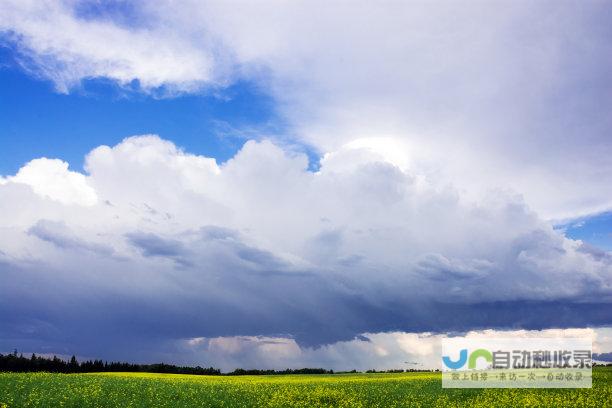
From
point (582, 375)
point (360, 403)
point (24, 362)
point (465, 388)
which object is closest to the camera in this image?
point (360, 403)

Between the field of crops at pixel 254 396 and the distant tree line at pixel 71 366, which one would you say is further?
the distant tree line at pixel 71 366

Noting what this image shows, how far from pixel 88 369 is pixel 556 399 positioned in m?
92.4

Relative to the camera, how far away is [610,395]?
134 ft

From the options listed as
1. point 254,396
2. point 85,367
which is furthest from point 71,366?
point 254,396

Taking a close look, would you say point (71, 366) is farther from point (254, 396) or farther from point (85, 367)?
point (254, 396)

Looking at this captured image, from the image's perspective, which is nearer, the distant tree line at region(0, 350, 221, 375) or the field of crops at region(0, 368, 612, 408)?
the field of crops at region(0, 368, 612, 408)

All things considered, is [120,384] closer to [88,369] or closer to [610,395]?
[610,395]

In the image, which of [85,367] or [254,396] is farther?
[85,367]

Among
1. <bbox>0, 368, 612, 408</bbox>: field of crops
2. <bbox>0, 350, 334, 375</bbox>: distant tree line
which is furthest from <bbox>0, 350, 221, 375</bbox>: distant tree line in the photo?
<bbox>0, 368, 612, 408</bbox>: field of crops

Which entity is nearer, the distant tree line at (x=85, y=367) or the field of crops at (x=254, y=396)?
the field of crops at (x=254, y=396)

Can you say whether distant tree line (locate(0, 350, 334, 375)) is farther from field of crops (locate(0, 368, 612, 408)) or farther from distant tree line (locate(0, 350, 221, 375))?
field of crops (locate(0, 368, 612, 408))

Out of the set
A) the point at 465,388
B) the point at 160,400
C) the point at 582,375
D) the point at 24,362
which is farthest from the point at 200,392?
the point at 24,362

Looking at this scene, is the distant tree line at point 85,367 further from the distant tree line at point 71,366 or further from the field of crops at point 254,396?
the field of crops at point 254,396

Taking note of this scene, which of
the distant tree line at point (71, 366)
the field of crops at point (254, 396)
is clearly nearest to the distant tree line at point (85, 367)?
the distant tree line at point (71, 366)
